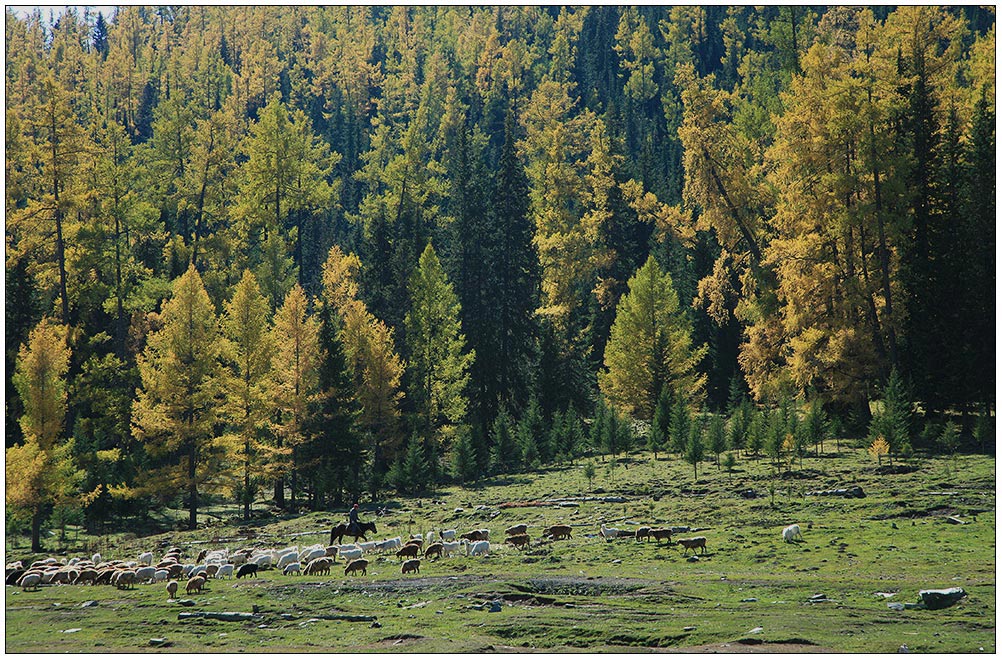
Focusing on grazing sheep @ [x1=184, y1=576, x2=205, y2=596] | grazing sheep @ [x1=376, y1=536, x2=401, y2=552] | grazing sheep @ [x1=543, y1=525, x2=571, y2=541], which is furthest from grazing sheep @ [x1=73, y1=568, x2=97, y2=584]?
grazing sheep @ [x1=543, y1=525, x2=571, y2=541]

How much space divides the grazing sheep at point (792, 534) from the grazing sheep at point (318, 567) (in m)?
12.4

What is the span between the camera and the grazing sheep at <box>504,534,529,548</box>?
104 feet

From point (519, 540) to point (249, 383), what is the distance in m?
22.5

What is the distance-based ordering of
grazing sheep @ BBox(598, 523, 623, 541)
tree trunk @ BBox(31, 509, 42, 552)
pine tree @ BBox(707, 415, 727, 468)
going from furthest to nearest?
pine tree @ BBox(707, 415, 727, 468) < tree trunk @ BBox(31, 509, 42, 552) < grazing sheep @ BBox(598, 523, 623, 541)

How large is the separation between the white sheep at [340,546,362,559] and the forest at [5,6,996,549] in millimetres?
14373

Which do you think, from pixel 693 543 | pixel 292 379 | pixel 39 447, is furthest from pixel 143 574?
pixel 292 379

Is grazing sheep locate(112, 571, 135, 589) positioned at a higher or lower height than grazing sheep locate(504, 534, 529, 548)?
lower

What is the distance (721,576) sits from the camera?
84.7 ft

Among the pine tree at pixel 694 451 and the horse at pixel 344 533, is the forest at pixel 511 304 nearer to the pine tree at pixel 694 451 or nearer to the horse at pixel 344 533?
the pine tree at pixel 694 451

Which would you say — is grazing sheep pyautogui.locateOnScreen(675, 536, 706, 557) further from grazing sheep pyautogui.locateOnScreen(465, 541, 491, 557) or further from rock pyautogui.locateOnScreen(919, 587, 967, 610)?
rock pyautogui.locateOnScreen(919, 587, 967, 610)

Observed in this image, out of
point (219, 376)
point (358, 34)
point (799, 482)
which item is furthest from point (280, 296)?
point (358, 34)

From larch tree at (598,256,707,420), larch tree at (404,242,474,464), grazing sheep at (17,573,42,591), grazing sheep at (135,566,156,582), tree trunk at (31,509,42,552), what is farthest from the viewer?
larch tree at (404,242,474,464)

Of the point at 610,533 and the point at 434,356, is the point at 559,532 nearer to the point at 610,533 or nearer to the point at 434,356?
the point at 610,533

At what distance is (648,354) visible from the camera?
5816cm
